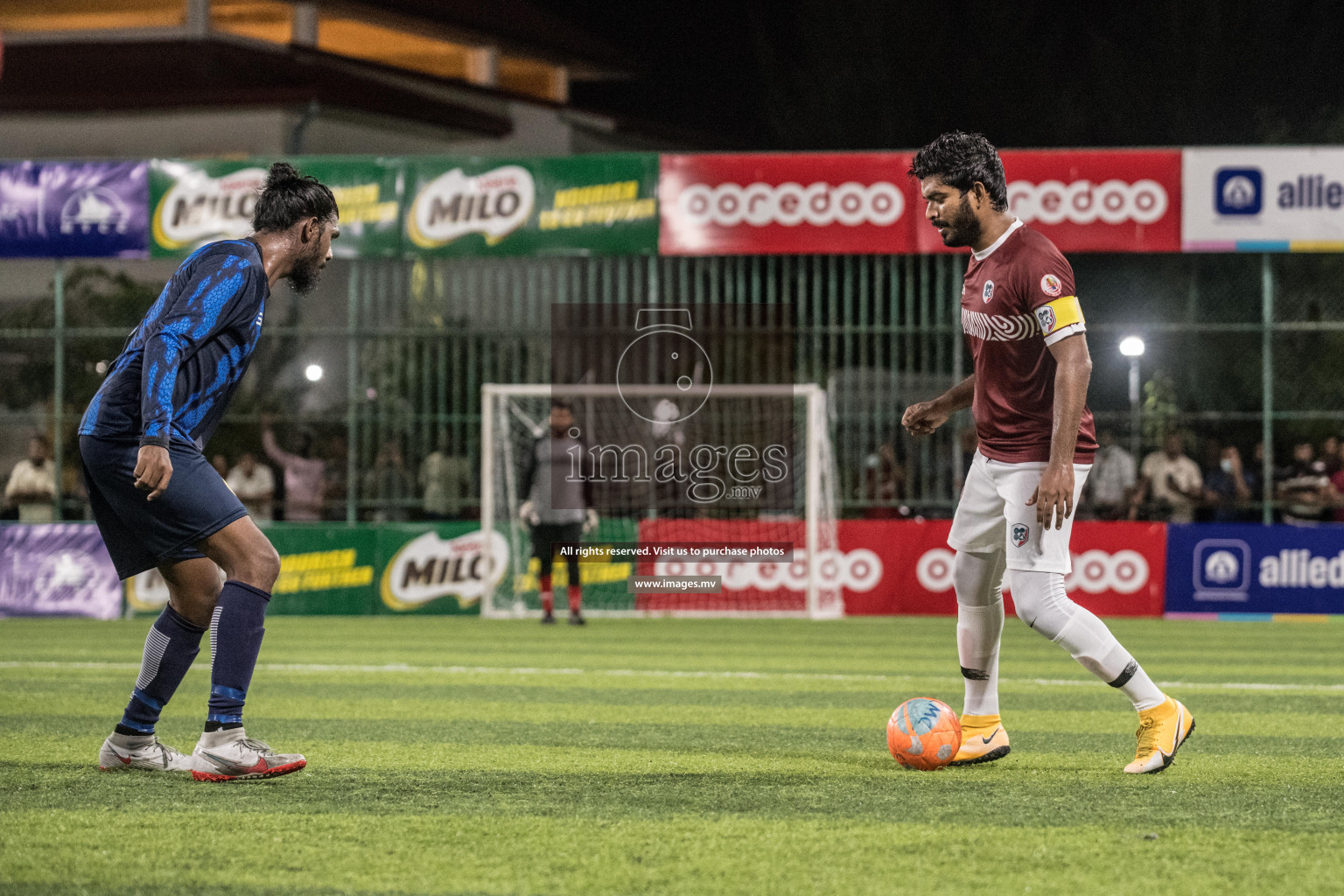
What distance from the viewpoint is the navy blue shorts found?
5.46 m

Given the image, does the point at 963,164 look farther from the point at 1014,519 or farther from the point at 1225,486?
the point at 1225,486

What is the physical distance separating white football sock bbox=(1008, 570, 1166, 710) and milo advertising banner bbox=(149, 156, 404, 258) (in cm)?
1220

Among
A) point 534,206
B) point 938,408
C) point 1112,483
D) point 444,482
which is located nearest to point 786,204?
point 534,206

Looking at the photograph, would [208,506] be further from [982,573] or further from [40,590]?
[40,590]

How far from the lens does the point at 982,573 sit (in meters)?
6.16

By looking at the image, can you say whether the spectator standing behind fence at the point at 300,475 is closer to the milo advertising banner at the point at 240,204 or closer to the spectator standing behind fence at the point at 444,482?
the spectator standing behind fence at the point at 444,482

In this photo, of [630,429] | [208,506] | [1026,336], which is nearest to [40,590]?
[630,429]

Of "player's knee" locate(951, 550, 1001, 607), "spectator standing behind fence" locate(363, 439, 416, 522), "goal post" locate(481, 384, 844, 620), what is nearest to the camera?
"player's knee" locate(951, 550, 1001, 607)

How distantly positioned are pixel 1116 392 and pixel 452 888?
18007 millimetres

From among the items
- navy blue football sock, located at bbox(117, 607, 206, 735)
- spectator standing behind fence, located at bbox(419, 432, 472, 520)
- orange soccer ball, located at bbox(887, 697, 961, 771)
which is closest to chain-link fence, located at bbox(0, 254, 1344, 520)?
spectator standing behind fence, located at bbox(419, 432, 472, 520)

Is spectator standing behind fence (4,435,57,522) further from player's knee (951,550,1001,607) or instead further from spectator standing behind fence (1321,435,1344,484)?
player's knee (951,550,1001,607)

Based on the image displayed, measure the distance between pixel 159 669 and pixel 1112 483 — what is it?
12.8m

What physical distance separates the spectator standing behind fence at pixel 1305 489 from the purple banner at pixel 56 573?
466 inches

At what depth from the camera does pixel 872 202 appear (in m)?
16.5
